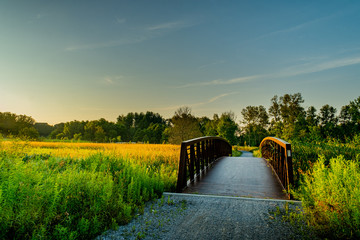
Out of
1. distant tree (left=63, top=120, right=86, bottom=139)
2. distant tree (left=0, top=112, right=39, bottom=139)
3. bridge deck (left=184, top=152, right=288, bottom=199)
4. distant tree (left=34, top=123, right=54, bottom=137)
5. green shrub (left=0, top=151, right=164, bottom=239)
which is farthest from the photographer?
distant tree (left=34, top=123, right=54, bottom=137)

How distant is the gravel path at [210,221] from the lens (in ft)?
10.7

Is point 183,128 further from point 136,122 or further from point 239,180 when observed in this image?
point 136,122

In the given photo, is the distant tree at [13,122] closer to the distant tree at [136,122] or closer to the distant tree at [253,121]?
the distant tree at [136,122]

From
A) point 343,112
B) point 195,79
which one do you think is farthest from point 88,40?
point 343,112

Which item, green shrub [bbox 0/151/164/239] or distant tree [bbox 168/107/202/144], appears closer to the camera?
green shrub [bbox 0/151/164/239]

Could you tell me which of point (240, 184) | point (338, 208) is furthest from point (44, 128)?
point (338, 208)

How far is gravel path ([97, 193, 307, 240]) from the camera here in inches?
129

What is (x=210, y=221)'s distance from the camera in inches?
147

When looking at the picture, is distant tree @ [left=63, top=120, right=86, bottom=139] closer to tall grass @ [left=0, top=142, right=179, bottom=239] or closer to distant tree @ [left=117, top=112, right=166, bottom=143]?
distant tree @ [left=117, top=112, right=166, bottom=143]

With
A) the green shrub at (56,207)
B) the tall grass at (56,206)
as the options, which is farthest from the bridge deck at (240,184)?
the green shrub at (56,207)

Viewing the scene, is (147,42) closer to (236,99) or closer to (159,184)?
(159,184)

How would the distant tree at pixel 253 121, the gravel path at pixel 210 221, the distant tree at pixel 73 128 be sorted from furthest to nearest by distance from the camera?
the distant tree at pixel 73 128 < the distant tree at pixel 253 121 < the gravel path at pixel 210 221

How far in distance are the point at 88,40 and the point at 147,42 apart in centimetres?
430

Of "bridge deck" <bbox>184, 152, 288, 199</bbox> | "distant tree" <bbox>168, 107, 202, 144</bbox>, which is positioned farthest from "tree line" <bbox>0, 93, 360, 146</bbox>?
"bridge deck" <bbox>184, 152, 288, 199</bbox>
